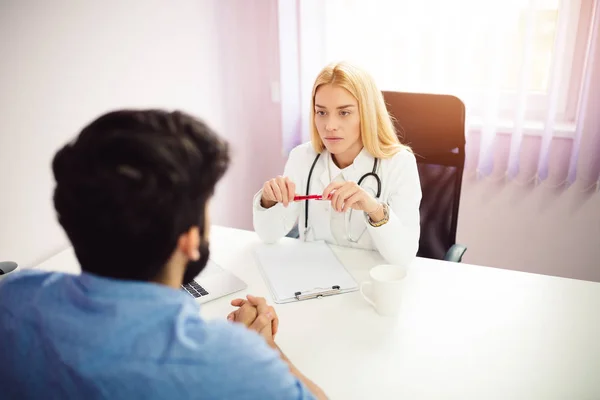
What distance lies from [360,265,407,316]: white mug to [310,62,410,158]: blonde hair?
53cm

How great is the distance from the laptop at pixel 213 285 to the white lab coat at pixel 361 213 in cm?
24

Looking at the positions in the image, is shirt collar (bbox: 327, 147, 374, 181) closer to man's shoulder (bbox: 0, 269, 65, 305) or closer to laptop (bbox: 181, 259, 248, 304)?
laptop (bbox: 181, 259, 248, 304)

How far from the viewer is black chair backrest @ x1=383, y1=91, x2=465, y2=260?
169cm

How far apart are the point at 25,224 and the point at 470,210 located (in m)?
1.88

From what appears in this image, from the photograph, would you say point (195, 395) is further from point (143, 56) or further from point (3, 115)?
point (143, 56)

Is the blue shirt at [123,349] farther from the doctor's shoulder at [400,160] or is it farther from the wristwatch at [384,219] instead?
the doctor's shoulder at [400,160]

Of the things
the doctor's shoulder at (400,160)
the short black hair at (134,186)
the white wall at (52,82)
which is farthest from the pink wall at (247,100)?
the short black hair at (134,186)

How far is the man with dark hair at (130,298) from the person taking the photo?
59cm

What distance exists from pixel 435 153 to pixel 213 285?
0.92m

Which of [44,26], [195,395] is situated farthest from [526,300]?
[44,26]

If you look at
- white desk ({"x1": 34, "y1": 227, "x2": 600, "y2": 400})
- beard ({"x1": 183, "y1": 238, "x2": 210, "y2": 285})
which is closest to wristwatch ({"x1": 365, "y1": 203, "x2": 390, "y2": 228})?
white desk ({"x1": 34, "y1": 227, "x2": 600, "y2": 400})

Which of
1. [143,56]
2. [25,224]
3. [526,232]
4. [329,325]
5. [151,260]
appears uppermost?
[143,56]

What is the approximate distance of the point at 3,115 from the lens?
126cm

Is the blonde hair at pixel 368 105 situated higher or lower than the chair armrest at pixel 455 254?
higher
